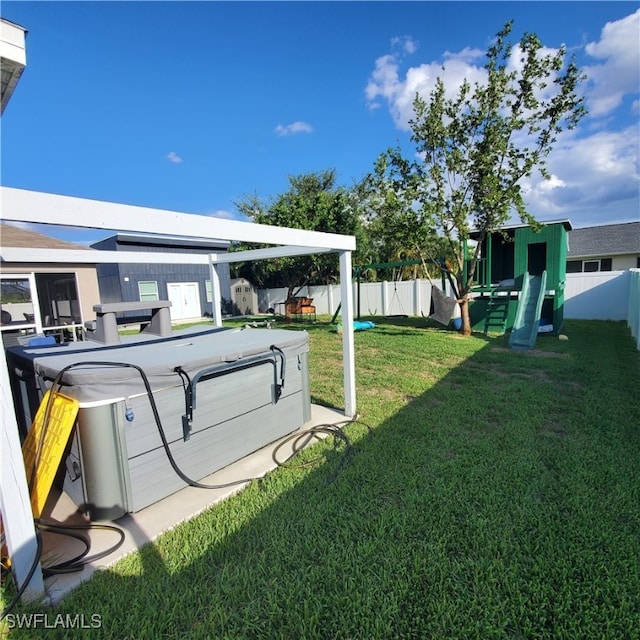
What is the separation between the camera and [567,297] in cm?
1243

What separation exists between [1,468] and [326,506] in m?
1.76

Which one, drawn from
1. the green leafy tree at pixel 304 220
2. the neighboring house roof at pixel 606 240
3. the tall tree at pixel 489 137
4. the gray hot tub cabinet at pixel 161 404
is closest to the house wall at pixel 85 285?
the green leafy tree at pixel 304 220

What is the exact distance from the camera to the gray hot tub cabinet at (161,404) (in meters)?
2.13

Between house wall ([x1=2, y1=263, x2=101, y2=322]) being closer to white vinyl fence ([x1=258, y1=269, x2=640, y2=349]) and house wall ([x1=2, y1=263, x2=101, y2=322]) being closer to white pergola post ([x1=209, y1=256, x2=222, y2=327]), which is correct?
white pergola post ([x1=209, y1=256, x2=222, y2=327])

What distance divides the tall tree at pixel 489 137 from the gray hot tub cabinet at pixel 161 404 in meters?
6.96

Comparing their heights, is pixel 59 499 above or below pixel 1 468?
below

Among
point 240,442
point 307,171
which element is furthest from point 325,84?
point 240,442

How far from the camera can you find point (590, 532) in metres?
1.99

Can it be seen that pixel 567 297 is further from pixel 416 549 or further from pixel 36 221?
pixel 36 221

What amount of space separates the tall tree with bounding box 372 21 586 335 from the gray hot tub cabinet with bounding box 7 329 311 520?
22.8 ft

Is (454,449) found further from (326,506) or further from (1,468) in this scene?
(1,468)

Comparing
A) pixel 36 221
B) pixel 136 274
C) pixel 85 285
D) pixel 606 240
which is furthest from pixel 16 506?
pixel 606 240

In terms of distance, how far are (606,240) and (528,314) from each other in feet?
41.3

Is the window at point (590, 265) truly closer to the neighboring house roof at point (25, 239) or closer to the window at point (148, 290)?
the window at point (148, 290)
